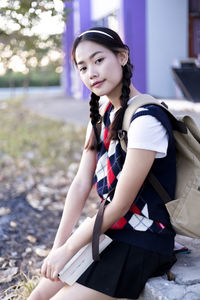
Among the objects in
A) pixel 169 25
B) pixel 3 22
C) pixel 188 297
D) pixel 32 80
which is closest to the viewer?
pixel 188 297

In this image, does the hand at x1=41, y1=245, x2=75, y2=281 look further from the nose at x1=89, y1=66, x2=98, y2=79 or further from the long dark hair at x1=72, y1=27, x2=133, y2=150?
the nose at x1=89, y1=66, x2=98, y2=79

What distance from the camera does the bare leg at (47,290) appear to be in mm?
1775

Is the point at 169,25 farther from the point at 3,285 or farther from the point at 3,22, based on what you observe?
the point at 3,285

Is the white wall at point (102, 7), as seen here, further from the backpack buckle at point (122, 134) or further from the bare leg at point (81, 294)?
the bare leg at point (81, 294)

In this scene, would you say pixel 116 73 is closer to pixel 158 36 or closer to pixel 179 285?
pixel 179 285

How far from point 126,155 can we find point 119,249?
353mm

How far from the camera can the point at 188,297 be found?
155 cm

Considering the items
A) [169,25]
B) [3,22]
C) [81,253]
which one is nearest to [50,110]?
[169,25]

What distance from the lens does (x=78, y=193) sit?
196cm

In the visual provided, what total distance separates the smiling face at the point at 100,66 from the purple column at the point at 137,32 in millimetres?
5281

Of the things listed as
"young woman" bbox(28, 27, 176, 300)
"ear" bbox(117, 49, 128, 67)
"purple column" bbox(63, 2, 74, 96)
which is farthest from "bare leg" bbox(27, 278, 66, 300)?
"purple column" bbox(63, 2, 74, 96)

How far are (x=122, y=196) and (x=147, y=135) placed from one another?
236 millimetres

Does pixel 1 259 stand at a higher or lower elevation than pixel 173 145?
lower

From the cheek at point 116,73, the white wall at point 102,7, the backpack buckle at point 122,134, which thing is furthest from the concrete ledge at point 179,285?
the white wall at point 102,7
